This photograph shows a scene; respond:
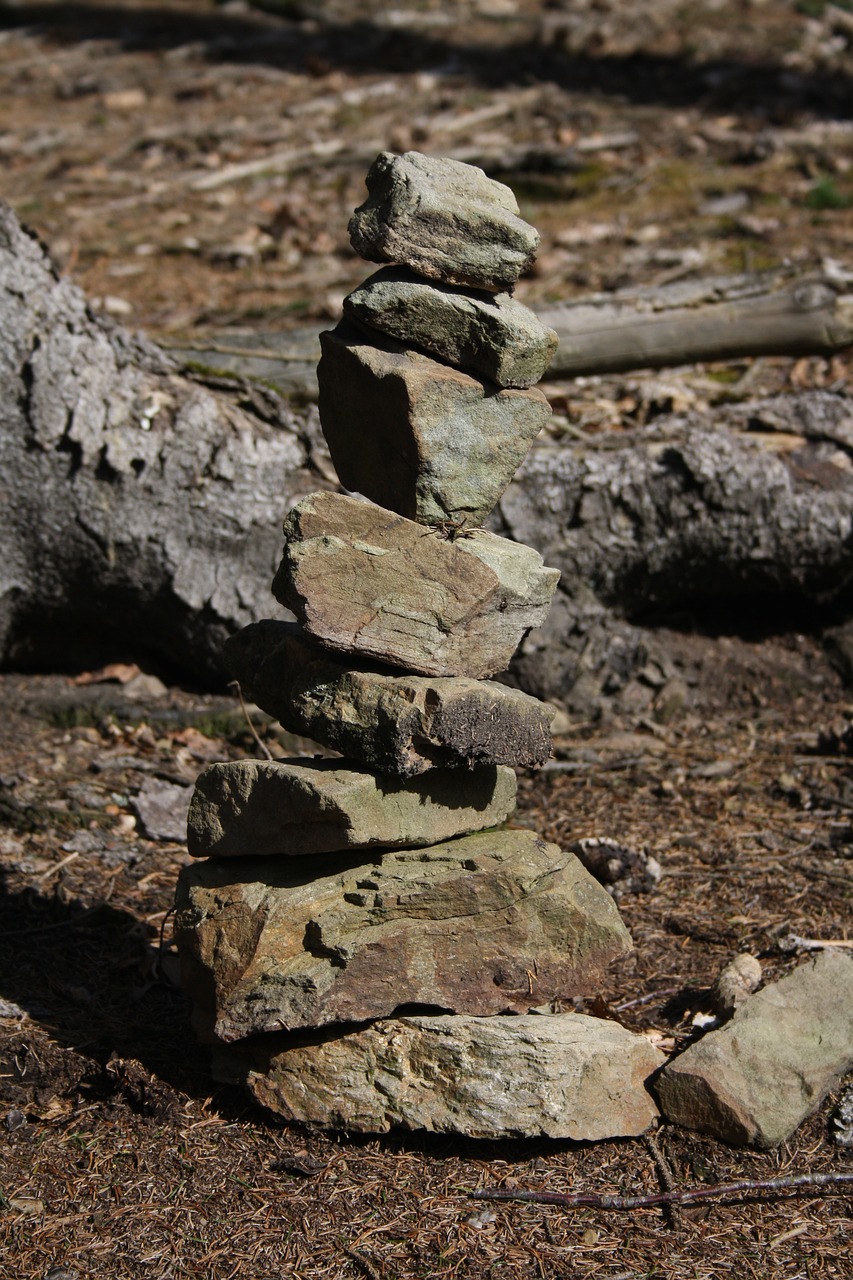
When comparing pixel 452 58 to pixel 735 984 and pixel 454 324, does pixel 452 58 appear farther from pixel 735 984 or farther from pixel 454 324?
pixel 735 984

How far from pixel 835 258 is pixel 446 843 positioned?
7.12 metres

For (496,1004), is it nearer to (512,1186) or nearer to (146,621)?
(512,1186)

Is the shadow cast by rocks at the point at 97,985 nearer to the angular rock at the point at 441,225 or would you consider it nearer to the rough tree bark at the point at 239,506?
the rough tree bark at the point at 239,506

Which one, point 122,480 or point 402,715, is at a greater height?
point 402,715

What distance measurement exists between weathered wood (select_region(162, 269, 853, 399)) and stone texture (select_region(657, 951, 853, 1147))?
4044 millimetres

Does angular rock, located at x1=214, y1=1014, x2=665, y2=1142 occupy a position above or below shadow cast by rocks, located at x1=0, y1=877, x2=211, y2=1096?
above

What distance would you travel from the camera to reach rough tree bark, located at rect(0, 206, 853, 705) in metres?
5.49

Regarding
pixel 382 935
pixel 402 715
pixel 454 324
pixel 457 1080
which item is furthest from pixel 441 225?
pixel 457 1080

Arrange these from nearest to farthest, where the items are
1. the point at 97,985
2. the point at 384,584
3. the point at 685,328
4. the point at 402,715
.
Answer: the point at 402,715 → the point at 384,584 → the point at 97,985 → the point at 685,328

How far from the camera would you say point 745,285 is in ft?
22.9

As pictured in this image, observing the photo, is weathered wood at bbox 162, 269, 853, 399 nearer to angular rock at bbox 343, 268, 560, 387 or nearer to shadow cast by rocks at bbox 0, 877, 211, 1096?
angular rock at bbox 343, 268, 560, 387

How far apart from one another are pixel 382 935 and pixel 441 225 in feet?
6.46

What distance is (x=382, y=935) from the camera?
3371mm

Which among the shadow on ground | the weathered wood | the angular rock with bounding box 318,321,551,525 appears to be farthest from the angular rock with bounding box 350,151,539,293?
the shadow on ground
